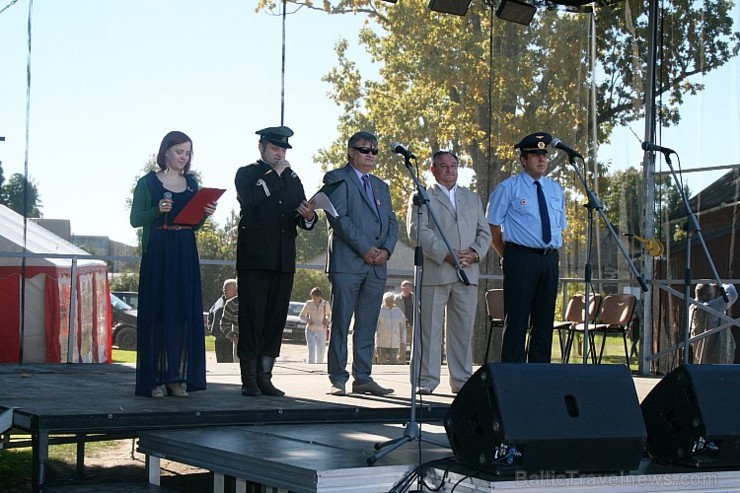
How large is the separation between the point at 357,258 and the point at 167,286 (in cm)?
122

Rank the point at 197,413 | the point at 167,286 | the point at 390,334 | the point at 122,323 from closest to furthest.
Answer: the point at 197,413
the point at 167,286
the point at 122,323
the point at 390,334

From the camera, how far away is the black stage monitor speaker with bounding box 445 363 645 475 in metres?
3.72

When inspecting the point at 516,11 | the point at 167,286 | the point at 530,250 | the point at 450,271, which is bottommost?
the point at 167,286

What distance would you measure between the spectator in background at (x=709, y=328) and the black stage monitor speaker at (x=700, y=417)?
485cm

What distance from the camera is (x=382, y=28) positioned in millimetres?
10844

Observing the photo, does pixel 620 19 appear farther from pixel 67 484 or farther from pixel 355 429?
pixel 67 484

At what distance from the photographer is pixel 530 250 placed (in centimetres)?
627

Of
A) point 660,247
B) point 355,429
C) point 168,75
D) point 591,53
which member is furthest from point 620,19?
point 355,429

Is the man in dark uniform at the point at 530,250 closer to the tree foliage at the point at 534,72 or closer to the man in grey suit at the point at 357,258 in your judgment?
the man in grey suit at the point at 357,258

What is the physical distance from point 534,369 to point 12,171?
187 inches

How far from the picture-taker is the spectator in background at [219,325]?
7891 millimetres

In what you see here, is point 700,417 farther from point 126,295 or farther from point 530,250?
point 126,295

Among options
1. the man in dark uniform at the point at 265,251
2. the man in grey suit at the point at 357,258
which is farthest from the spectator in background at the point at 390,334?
the man in dark uniform at the point at 265,251

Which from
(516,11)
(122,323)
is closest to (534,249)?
(122,323)
